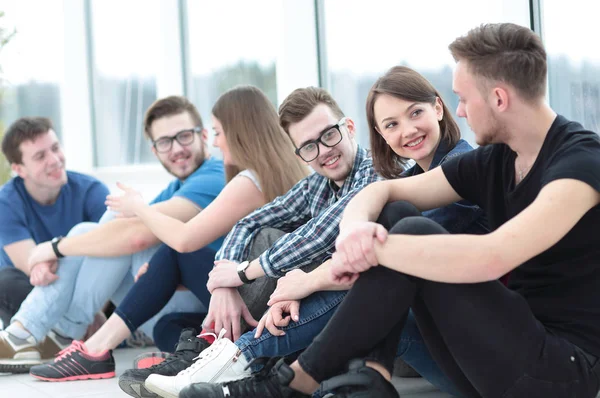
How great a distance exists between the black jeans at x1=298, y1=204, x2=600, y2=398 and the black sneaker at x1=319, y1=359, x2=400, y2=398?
0.15ft

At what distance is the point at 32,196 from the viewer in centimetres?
407

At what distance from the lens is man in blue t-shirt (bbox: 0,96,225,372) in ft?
10.9

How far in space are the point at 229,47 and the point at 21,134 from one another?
7.50ft

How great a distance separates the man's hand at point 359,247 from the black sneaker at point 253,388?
322 millimetres

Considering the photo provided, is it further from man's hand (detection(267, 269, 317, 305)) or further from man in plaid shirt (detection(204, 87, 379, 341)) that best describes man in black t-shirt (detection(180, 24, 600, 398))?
man in plaid shirt (detection(204, 87, 379, 341))

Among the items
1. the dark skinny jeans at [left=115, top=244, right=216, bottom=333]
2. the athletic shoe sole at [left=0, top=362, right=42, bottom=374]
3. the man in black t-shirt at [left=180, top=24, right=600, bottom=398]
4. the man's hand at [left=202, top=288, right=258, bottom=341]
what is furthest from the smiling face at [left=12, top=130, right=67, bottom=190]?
the man in black t-shirt at [left=180, top=24, right=600, bottom=398]

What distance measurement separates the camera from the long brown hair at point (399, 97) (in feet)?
7.63

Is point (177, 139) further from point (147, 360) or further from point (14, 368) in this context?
point (14, 368)

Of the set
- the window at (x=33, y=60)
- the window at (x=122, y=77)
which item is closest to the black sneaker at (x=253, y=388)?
the window at (x=122, y=77)

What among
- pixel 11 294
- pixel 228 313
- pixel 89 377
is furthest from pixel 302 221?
pixel 11 294

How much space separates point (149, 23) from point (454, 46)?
514 centimetres

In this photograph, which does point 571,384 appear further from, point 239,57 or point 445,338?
point 239,57

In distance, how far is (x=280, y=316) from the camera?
219 centimetres

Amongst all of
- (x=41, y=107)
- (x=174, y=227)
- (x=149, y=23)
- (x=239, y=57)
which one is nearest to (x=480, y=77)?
(x=174, y=227)
